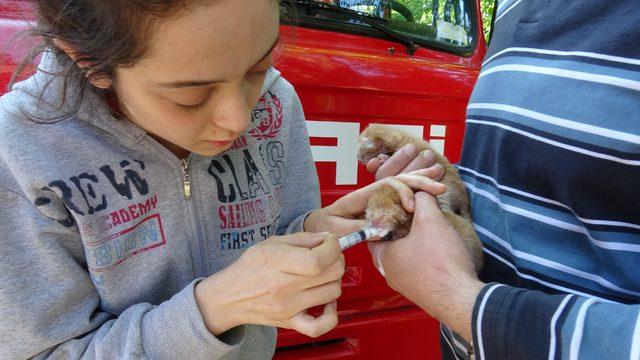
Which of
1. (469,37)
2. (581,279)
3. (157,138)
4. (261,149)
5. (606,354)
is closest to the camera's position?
(606,354)

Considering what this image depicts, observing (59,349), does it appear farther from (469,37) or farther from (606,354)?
(469,37)

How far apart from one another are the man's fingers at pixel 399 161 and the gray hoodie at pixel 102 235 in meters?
0.32

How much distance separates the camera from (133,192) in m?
0.82

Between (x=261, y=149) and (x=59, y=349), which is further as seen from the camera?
(x=261, y=149)

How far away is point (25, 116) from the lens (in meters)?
0.75

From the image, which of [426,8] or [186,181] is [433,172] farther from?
[426,8]

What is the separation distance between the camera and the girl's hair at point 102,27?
0.64 m

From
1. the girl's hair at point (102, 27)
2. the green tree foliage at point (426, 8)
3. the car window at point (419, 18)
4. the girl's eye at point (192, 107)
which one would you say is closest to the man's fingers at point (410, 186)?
the girl's eye at point (192, 107)

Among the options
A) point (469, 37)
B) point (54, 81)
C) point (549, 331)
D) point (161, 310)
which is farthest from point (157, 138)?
point (469, 37)

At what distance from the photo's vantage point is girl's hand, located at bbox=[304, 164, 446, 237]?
0.86 m

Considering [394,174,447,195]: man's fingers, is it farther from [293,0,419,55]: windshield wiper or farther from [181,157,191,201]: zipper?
[293,0,419,55]: windshield wiper

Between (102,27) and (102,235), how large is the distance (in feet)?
1.07

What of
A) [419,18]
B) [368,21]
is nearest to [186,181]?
[368,21]

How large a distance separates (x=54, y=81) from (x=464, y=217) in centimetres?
78
